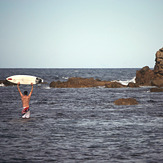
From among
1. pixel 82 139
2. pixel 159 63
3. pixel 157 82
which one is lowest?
pixel 82 139

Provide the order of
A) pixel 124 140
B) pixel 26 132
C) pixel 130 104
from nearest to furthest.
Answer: pixel 124 140
pixel 26 132
pixel 130 104

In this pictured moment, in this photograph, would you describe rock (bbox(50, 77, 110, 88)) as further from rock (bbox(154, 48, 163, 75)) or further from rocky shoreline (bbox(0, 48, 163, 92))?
rock (bbox(154, 48, 163, 75))

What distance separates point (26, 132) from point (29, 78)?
408 inches

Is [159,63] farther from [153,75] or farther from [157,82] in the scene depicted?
[157,82]

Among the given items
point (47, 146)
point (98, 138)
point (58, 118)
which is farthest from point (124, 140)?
point (58, 118)

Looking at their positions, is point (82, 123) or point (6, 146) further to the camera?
point (82, 123)

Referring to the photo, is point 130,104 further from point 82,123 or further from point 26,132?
point 26,132

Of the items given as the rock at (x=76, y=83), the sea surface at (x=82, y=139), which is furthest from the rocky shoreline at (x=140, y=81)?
the sea surface at (x=82, y=139)

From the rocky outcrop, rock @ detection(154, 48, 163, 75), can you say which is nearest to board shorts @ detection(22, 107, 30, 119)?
the rocky outcrop

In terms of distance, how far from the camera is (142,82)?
6994 cm

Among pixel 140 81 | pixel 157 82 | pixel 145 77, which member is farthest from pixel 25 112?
pixel 140 81

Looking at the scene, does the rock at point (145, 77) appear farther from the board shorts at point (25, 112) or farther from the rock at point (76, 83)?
the board shorts at point (25, 112)

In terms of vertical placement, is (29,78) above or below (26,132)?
above

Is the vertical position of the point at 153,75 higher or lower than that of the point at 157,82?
higher
